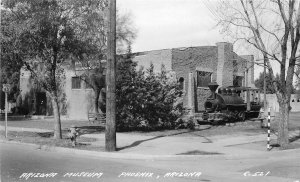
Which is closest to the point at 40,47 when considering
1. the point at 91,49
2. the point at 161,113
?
the point at 91,49

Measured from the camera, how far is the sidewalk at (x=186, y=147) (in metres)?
14.1

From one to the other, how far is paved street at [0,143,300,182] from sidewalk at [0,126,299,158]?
450 millimetres

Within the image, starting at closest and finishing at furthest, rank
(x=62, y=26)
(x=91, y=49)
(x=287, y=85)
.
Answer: (x=287, y=85) → (x=62, y=26) → (x=91, y=49)

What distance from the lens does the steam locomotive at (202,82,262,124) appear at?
91.3 feet

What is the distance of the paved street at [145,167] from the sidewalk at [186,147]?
0.45m

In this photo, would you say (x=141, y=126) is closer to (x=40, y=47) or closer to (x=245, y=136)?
(x=245, y=136)

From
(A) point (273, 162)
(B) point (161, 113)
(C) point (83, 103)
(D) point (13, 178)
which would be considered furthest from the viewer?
(C) point (83, 103)

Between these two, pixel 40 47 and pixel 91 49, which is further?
pixel 91 49

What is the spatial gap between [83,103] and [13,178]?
96.9ft

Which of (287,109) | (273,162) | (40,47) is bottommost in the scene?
(273,162)

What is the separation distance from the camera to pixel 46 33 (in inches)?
695

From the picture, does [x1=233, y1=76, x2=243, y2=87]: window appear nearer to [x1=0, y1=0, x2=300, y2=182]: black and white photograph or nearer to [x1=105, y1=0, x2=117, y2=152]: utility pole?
[x1=0, y1=0, x2=300, y2=182]: black and white photograph

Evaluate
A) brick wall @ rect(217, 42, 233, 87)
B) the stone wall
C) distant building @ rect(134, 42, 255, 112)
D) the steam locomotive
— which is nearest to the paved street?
the steam locomotive

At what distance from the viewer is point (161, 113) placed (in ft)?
81.5
